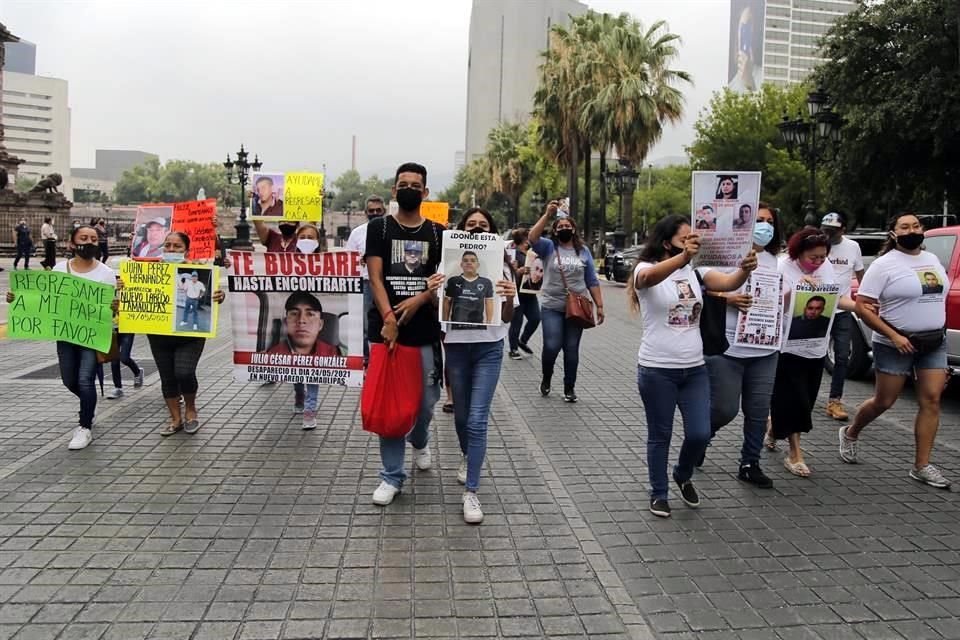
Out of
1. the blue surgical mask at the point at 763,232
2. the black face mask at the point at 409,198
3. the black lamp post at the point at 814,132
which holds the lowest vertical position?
the blue surgical mask at the point at 763,232

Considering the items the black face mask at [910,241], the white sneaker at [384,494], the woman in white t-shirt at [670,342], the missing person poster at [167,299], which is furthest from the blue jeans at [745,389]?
the missing person poster at [167,299]

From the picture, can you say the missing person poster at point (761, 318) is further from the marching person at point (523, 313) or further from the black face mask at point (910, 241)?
the marching person at point (523, 313)

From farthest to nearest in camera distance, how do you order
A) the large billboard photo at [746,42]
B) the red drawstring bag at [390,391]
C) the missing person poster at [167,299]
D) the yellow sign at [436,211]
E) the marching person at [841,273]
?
1. the large billboard photo at [746,42]
2. the yellow sign at [436,211]
3. the marching person at [841,273]
4. the missing person poster at [167,299]
5. the red drawstring bag at [390,391]

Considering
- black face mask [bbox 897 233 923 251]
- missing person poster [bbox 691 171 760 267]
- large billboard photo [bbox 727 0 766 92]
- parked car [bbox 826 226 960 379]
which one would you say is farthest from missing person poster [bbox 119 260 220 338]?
large billboard photo [bbox 727 0 766 92]

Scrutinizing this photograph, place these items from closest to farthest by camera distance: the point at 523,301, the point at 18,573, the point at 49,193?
the point at 18,573
the point at 523,301
the point at 49,193

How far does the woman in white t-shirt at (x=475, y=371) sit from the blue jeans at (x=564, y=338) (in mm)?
3453

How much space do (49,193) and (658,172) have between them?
65.2 metres

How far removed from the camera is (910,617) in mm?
3693

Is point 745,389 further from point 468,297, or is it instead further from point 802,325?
point 468,297

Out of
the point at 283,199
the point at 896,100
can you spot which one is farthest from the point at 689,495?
the point at 896,100

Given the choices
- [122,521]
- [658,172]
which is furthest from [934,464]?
[658,172]

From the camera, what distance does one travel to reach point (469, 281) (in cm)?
482

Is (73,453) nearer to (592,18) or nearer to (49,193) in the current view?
(592,18)

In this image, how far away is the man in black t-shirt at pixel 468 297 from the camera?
4.80 m
